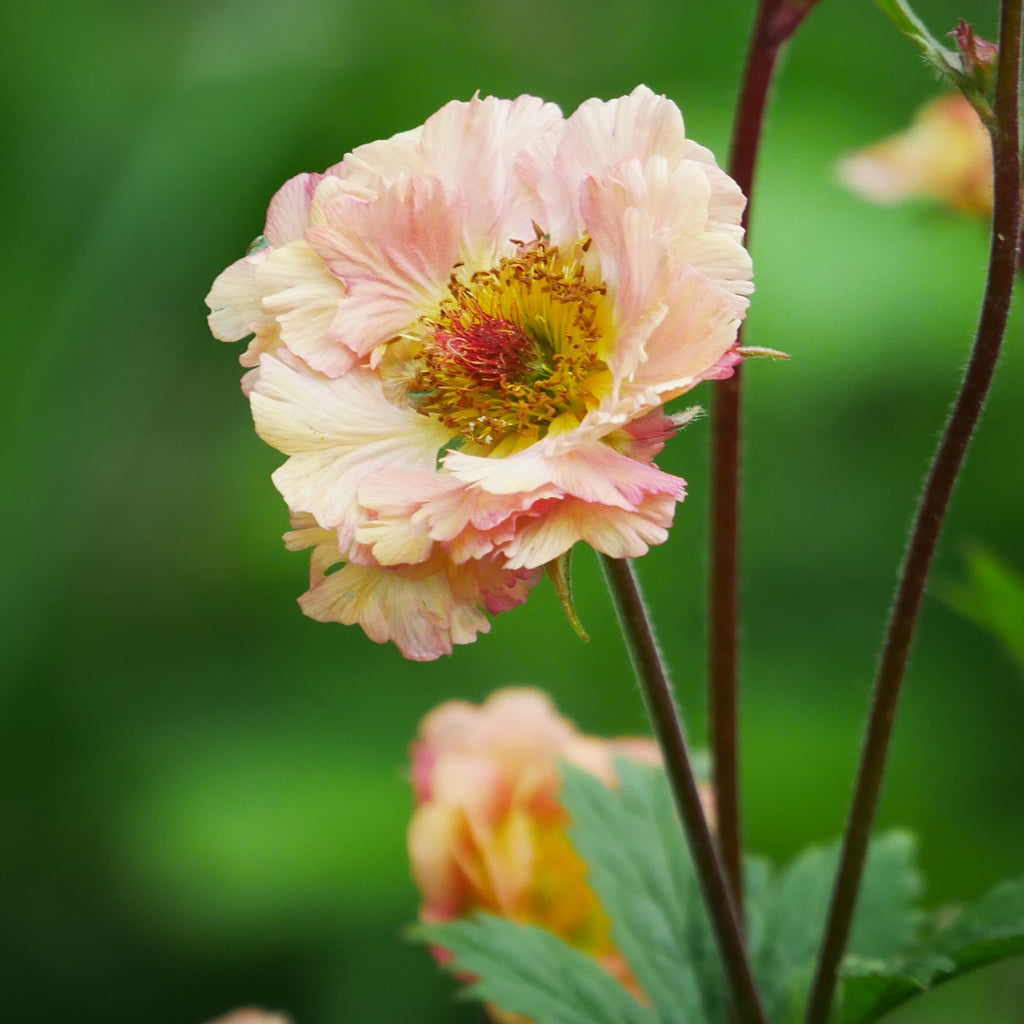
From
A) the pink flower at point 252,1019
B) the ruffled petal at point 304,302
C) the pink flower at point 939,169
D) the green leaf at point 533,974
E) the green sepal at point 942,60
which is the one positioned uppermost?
the pink flower at point 939,169

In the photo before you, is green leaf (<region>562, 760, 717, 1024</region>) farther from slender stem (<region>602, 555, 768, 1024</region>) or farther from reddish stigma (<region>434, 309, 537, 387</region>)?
reddish stigma (<region>434, 309, 537, 387</region>)

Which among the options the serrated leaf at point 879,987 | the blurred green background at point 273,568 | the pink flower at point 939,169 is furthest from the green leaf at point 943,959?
the blurred green background at point 273,568

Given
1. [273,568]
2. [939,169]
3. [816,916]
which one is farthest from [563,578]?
[273,568]

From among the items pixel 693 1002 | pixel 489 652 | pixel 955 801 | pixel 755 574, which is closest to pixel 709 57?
pixel 755 574

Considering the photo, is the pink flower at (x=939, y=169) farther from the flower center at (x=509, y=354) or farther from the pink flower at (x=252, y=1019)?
the pink flower at (x=252, y=1019)

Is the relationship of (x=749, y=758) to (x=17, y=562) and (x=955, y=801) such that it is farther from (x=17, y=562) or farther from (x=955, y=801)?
(x=17, y=562)

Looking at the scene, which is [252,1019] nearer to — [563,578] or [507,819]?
[507,819]
